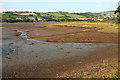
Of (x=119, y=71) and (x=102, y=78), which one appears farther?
(x=119, y=71)

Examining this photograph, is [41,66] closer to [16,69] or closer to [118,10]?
[16,69]

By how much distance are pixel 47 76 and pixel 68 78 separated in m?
1.64

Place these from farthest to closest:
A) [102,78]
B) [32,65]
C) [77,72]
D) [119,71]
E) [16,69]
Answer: [32,65] < [16,69] < [77,72] < [119,71] < [102,78]

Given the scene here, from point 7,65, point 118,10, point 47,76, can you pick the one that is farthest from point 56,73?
point 118,10

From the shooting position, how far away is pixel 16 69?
11305 millimetres

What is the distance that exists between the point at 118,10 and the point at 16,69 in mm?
65597

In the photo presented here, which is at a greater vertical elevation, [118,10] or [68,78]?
[118,10]

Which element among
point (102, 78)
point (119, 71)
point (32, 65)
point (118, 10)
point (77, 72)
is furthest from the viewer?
point (118, 10)

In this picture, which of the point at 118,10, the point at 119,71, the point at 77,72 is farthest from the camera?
the point at 118,10

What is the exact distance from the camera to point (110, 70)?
9.98 metres

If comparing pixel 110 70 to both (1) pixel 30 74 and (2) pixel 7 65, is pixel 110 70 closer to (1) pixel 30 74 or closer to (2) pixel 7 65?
(1) pixel 30 74

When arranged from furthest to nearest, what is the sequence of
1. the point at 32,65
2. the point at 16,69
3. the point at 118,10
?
the point at 118,10 < the point at 32,65 < the point at 16,69

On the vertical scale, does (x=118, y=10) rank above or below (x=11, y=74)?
above

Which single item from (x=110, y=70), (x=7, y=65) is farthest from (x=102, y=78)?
(x=7, y=65)
